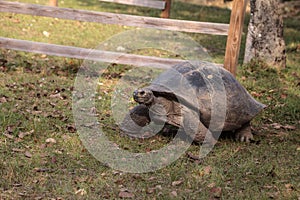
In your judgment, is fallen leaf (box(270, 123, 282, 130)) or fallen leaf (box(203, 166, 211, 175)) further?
fallen leaf (box(270, 123, 282, 130))

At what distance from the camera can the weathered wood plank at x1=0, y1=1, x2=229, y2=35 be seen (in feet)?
25.9

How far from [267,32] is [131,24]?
271cm

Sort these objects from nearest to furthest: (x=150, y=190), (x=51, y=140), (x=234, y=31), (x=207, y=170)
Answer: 1. (x=150, y=190)
2. (x=207, y=170)
3. (x=51, y=140)
4. (x=234, y=31)

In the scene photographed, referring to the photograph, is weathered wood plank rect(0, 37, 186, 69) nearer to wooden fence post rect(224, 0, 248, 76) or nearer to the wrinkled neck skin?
wooden fence post rect(224, 0, 248, 76)

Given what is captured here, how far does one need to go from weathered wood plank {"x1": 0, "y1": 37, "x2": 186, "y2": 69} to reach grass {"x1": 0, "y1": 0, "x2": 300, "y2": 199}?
33 cm

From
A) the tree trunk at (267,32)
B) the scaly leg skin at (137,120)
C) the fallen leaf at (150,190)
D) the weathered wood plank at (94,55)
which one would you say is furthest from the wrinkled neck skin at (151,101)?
the tree trunk at (267,32)

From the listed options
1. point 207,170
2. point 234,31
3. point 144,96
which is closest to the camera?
point 207,170

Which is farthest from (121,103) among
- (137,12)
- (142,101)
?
(137,12)

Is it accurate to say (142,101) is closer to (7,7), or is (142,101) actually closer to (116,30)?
(7,7)

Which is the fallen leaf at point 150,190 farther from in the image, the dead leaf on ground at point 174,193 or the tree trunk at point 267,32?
the tree trunk at point 267,32

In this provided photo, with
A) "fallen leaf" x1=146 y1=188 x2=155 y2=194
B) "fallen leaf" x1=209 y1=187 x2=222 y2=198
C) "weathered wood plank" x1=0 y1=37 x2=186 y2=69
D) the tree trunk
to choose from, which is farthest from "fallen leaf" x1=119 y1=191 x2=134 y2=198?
the tree trunk

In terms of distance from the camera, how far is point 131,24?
808 centimetres

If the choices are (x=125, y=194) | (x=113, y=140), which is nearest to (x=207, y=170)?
(x=125, y=194)

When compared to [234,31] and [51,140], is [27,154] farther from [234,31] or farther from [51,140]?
[234,31]
